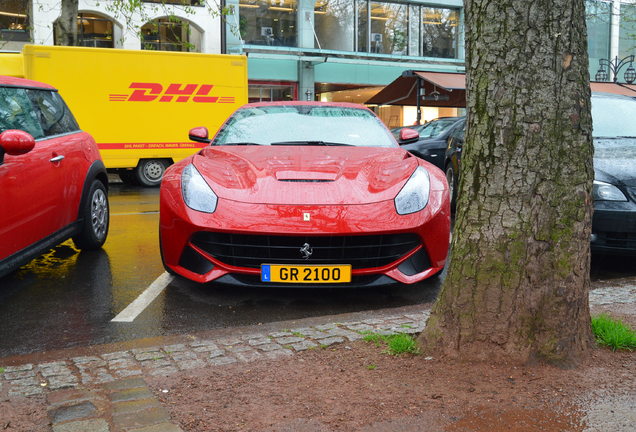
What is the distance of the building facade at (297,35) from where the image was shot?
21.8 meters

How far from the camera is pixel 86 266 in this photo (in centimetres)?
608

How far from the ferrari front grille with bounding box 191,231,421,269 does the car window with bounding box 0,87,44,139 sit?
Answer: 1699 millimetres

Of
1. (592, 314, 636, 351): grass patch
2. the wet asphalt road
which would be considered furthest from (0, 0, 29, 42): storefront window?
(592, 314, 636, 351): grass patch

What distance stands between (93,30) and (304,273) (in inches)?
803

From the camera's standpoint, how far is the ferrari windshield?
233 inches

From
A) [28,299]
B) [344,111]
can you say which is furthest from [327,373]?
[344,111]

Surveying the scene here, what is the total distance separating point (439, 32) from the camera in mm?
28031

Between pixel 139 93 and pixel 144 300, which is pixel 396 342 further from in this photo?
pixel 139 93

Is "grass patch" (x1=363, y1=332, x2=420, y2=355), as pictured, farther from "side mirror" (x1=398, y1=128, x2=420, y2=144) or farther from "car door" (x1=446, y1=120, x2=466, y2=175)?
"car door" (x1=446, y1=120, x2=466, y2=175)

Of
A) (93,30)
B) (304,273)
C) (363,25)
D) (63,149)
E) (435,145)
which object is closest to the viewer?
(304,273)

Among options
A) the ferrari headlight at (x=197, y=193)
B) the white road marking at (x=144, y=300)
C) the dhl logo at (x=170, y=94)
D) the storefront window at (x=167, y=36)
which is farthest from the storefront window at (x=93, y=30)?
the ferrari headlight at (x=197, y=193)

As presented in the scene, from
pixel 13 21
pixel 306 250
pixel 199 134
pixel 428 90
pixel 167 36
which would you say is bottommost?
pixel 306 250

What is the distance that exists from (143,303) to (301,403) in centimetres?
230

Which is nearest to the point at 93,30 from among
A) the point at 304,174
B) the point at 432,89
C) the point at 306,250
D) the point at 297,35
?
the point at 297,35
